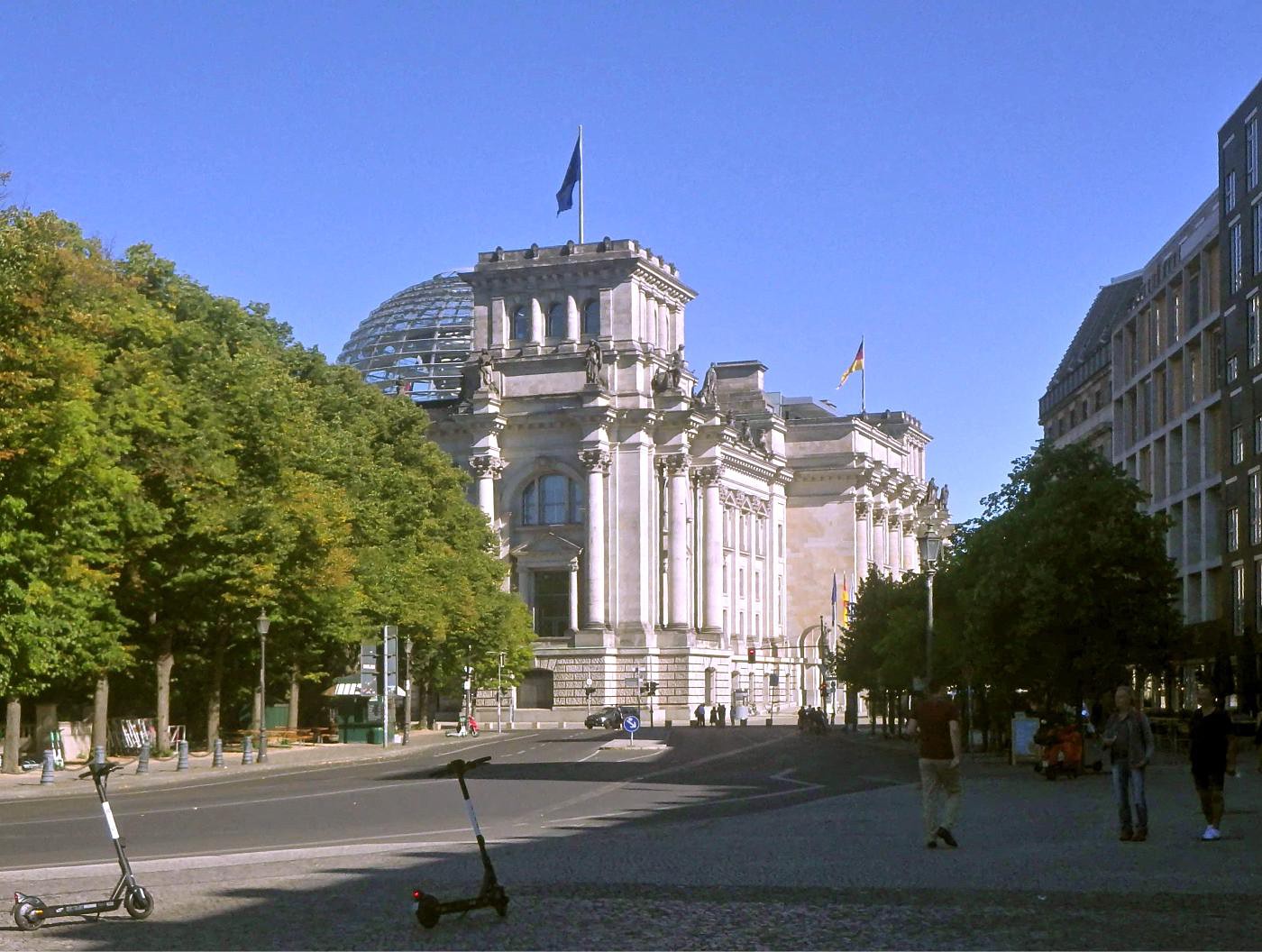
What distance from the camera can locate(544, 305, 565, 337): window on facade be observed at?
140m

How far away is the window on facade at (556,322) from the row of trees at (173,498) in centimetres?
5509

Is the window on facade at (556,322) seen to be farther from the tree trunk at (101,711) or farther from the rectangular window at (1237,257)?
the tree trunk at (101,711)

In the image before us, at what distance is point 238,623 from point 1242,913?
48851mm

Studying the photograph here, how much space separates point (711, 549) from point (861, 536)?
3470 centimetres

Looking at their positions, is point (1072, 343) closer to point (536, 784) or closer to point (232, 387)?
point (232, 387)

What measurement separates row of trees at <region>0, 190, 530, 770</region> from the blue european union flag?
1739 inches

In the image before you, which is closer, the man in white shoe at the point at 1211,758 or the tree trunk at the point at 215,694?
the man in white shoe at the point at 1211,758

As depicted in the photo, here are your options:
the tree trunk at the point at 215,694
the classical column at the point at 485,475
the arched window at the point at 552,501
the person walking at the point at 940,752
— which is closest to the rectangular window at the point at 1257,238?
the tree trunk at the point at 215,694

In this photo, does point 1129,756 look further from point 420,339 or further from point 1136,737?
point 420,339

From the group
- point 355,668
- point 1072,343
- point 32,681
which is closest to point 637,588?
point 1072,343

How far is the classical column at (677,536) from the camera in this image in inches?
5443

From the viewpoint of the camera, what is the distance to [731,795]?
123ft

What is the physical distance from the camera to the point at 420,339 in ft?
591

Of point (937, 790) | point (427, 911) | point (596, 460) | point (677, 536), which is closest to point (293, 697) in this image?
point (937, 790)
